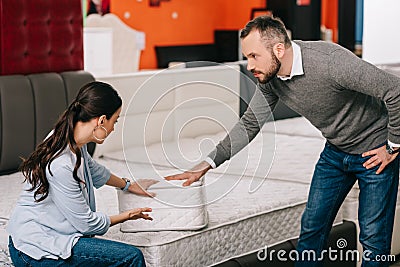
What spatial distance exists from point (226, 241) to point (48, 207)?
749 mm

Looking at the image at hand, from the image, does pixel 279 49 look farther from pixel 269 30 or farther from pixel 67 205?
pixel 67 205

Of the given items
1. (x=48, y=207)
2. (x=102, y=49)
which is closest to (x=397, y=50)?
(x=102, y=49)

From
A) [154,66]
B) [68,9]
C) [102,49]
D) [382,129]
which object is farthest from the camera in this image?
[154,66]

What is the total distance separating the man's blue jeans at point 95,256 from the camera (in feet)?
7.50

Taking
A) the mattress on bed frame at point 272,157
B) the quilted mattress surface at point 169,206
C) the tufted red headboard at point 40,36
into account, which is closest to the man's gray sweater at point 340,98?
the quilted mattress surface at point 169,206

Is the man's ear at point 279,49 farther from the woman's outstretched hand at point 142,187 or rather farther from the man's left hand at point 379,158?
the woman's outstretched hand at point 142,187

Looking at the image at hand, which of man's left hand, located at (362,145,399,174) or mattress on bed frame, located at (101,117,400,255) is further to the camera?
mattress on bed frame, located at (101,117,400,255)

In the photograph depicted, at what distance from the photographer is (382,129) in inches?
101

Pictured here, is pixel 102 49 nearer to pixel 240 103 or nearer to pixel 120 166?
pixel 240 103

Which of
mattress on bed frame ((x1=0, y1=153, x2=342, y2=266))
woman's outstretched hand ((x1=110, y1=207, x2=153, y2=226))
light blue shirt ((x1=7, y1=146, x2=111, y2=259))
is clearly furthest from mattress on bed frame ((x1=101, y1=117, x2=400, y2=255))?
light blue shirt ((x1=7, y1=146, x2=111, y2=259))

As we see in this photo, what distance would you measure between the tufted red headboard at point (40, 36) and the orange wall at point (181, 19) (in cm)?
315

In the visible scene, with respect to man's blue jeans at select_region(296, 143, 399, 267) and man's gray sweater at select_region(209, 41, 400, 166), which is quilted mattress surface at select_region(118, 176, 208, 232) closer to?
man's gray sweater at select_region(209, 41, 400, 166)

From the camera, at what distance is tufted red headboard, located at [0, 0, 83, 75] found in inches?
149

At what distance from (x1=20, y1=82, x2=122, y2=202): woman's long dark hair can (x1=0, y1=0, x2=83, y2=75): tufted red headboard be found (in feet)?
5.19
